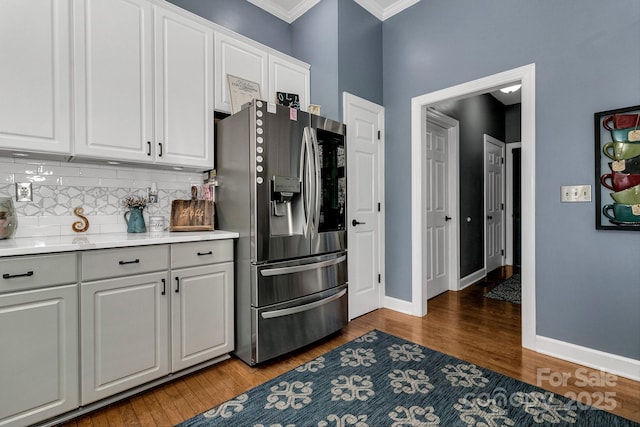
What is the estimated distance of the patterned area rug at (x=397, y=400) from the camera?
1618 millimetres

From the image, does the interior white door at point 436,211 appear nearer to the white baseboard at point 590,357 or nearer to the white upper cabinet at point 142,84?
the white baseboard at point 590,357

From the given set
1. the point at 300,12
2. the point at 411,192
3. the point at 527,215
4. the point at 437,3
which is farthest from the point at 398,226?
the point at 300,12

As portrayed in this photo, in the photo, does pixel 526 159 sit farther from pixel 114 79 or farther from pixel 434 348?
pixel 114 79

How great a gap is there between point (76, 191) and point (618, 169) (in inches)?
143

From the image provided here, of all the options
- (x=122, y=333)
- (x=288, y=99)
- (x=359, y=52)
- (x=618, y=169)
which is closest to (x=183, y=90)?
(x=288, y=99)

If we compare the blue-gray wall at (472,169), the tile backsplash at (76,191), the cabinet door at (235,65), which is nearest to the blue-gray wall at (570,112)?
the blue-gray wall at (472,169)

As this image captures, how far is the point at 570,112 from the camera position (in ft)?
7.27

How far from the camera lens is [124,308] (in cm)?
176

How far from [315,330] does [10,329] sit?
1.78 metres

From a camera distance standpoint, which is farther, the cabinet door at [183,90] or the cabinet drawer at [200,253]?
the cabinet door at [183,90]

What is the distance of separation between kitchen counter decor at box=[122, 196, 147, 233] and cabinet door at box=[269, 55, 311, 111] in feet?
4.74

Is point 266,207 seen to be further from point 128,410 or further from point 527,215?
point 527,215

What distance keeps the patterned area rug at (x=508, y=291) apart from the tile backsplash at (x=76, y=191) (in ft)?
12.3

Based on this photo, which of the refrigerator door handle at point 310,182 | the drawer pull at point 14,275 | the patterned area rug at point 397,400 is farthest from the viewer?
the refrigerator door handle at point 310,182
